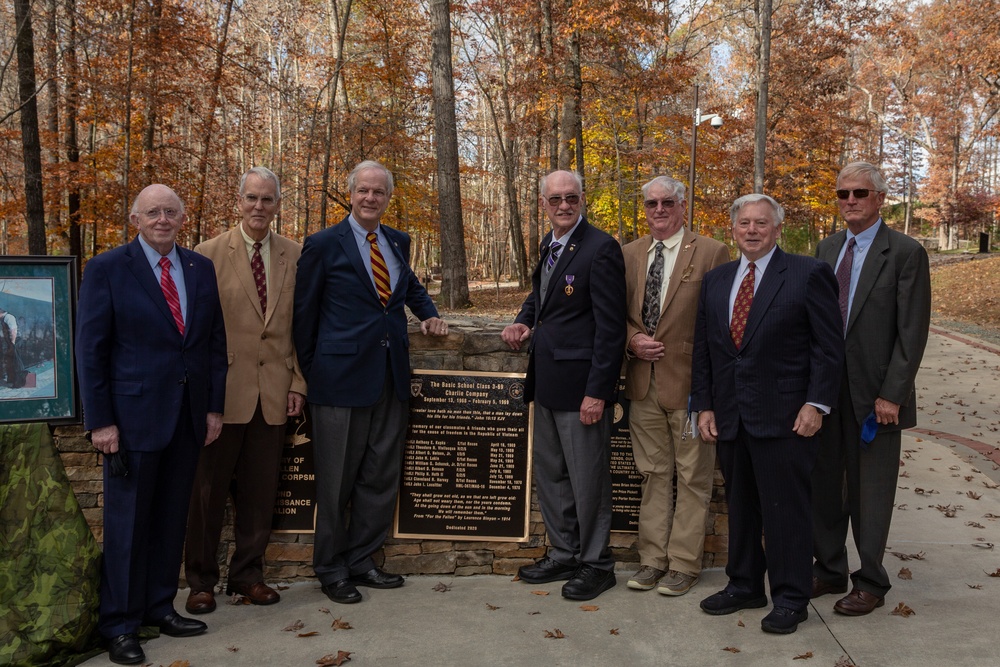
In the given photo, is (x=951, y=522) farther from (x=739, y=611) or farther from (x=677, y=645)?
(x=677, y=645)

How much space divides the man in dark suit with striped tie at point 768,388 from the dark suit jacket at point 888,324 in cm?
35

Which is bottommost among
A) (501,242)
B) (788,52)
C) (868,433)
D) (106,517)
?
(106,517)

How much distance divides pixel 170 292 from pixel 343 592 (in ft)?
5.98

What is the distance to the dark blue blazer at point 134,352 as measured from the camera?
136 inches

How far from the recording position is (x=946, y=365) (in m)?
13.1

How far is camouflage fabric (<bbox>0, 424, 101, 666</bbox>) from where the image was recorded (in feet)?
11.3

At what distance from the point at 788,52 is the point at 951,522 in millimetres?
23519

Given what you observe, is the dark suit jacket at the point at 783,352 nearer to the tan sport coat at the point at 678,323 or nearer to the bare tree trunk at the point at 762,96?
the tan sport coat at the point at 678,323

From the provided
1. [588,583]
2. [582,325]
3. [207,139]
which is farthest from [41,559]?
[207,139]

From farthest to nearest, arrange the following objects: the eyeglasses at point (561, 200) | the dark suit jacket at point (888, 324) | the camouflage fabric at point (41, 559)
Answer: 1. the eyeglasses at point (561, 200)
2. the dark suit jacket at point (888, 324)
3. the camouflage fabric at point (41, 559)

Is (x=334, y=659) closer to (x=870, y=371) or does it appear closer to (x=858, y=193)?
(x=870, y=371)

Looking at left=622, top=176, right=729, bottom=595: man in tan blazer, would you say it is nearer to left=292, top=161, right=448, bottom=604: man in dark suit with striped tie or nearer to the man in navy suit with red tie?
left=292, top=161, right=448, bottom=604: man in dark suit with striped tie

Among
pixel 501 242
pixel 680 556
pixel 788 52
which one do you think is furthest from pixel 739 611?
pixel 501 242

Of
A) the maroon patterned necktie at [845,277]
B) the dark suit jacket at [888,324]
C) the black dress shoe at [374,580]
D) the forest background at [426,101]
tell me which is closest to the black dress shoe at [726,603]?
the dark suit jacket at [888,324]
